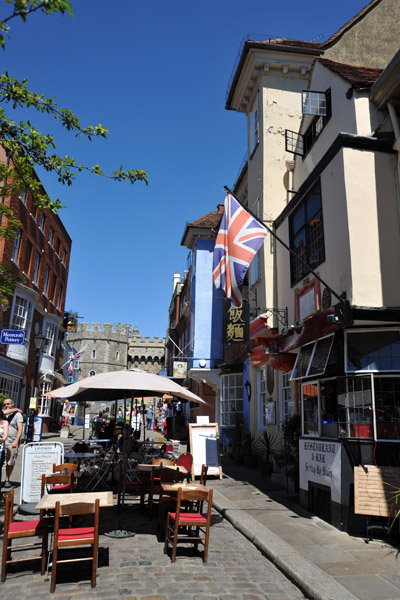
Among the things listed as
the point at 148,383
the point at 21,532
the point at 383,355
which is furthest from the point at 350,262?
the point at 21,532

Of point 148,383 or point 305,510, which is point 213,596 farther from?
point 305,510

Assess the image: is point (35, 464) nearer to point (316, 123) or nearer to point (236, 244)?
point (236, 244)

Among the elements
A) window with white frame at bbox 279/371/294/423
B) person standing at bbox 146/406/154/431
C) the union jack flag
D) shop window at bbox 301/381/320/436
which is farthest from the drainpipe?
person standing at bbox 146/406/154/431

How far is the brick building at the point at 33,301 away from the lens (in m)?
22.1

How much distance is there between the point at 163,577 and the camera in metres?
5.21

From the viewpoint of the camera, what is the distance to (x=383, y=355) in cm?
777

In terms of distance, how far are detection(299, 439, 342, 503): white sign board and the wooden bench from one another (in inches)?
19.1

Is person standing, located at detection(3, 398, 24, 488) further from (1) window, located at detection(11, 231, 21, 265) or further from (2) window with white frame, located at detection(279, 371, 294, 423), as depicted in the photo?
(1) window, located at detection(11, 231, 21, 265)

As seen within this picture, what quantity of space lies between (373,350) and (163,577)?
4822 millimetres

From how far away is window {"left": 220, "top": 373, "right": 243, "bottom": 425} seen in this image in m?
17.3

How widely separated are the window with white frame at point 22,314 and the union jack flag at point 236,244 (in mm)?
15738

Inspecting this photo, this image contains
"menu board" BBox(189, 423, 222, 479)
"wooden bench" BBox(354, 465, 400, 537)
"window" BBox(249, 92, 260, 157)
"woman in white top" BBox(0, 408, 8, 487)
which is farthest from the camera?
"window" BBox(249, 92, 260, 157)

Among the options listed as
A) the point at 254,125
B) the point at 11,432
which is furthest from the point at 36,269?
the point at 11,432

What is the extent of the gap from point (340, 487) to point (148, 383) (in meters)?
3.49
